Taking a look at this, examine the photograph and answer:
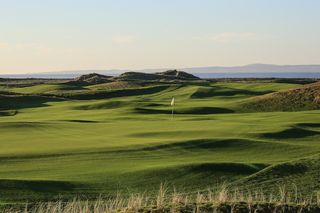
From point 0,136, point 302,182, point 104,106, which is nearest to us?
point 302,182

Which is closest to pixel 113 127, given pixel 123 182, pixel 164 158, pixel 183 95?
pixel 164 158

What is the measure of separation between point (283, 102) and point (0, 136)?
26.8m

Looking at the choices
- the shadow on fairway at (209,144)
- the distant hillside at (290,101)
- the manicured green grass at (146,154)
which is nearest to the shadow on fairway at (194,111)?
the distant hillside at (290,101)

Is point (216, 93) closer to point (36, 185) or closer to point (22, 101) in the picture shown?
point (22, 101)

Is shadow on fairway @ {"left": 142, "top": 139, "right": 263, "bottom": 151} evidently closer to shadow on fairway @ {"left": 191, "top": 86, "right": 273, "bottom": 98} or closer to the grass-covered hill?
the grass-covered hill

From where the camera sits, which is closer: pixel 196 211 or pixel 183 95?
pixel 196 211

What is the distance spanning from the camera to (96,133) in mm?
27281

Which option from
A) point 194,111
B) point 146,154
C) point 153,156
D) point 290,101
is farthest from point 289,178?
point 290,101

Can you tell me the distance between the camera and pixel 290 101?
47219mm

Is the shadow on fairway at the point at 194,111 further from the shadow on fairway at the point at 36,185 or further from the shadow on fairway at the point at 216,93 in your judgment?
the shadow on fairway at the point at 36,185

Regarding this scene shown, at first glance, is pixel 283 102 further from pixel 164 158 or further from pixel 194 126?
pixel 164 158

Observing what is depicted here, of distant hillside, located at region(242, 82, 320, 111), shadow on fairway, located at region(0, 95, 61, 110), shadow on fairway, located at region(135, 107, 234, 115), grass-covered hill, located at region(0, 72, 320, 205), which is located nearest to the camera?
grass-covered hill, located at region(0, 72, 320, 205)

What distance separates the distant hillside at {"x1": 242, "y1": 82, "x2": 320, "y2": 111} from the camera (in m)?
46.0

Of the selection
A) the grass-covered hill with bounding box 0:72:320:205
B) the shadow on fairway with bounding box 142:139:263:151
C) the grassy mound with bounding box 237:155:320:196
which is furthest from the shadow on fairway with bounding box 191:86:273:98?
the grassy mound with bounding box 237:155:320:196
